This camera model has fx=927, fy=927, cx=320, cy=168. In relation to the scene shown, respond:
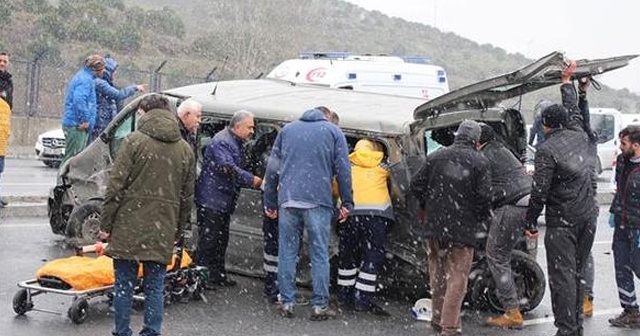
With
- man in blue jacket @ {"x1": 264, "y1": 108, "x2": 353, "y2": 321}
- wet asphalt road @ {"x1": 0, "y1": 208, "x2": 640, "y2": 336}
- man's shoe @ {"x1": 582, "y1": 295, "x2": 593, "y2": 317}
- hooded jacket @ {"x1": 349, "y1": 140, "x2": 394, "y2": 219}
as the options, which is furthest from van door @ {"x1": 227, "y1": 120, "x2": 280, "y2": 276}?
man's shoe @ {"x1": 582, "y1": 295, "x2": 593, "y2": 317}

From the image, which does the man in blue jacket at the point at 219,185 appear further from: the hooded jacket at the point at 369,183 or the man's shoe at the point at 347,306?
the man's shoe at the point at 347,306

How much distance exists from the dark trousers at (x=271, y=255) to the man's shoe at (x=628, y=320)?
301 centimetres

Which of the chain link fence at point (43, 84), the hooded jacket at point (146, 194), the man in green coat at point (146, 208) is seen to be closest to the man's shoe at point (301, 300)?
the man in green coat at point (146, 208)

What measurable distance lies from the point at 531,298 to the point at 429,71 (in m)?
9.28

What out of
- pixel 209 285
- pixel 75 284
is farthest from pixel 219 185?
pixel 75 284

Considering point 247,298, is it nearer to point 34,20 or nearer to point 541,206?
point 541,206

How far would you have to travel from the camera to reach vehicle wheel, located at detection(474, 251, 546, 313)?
823 centimetres

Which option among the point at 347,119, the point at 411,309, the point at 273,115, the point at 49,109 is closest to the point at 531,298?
the point at 411,309

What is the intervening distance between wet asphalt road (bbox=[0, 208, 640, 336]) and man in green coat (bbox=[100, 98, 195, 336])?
68cm

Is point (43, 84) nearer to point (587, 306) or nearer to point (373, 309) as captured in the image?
point (373, 309)

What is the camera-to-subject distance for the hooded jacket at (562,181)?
23.5 ft

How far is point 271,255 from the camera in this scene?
8406 millimetres

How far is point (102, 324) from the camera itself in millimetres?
7125

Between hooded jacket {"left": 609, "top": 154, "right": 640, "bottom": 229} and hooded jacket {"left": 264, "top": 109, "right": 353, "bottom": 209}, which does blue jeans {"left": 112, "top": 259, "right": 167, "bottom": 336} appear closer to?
hooded jacket {"left": 264, "top": 109, "right": 353, "bottom": 209}
